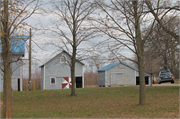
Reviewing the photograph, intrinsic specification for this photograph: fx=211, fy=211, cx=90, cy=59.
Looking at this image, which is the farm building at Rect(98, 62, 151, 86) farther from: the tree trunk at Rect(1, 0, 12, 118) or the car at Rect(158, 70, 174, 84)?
the tree trunk at Rect(1, 0, 12, 118)

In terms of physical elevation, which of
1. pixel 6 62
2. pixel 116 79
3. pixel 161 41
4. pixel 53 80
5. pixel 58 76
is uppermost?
pixel 161 41

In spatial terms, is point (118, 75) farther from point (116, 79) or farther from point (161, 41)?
point (161, 41)

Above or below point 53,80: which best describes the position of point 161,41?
above

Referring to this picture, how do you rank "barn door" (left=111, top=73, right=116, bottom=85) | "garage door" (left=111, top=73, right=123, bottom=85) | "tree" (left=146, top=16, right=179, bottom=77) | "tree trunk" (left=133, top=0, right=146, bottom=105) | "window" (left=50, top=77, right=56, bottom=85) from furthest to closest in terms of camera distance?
"garage door" (left=111, top=73, right=123, bottom=85), "barn door" (left=111, top=73, right=116, bottom=85), "window" (left=50, top=77, right=56, bottom=85), "tree" (left=146, top=16, right=179, bottom=77), "tree trunk" (left=133, top=0, right=146, bottom=105)

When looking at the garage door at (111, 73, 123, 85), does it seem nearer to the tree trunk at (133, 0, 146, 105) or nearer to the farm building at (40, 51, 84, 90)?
the farm building at (40, 51, 84, 90)

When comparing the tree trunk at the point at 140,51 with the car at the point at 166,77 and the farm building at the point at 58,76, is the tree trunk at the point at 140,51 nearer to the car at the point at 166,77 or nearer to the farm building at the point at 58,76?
the car at the point at 166,77

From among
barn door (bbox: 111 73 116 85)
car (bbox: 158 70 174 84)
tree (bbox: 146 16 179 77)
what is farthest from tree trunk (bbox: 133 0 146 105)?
barn door (bbox: 111 73 116 85)

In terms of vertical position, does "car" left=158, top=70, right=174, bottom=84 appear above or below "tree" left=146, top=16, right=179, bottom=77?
below

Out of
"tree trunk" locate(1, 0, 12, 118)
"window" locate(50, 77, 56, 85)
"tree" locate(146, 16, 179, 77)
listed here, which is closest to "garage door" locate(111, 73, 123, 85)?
"window" locate(50, 77, 56, 85)

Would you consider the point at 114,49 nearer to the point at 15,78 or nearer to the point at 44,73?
the point at 15,78

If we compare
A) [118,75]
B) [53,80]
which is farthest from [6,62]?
[118,75]

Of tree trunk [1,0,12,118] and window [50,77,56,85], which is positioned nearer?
tree trunk [1,0,12,118]

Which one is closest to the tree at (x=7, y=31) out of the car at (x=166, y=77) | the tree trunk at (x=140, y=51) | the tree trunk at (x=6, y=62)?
the tree trunk at (x=6, y=62)

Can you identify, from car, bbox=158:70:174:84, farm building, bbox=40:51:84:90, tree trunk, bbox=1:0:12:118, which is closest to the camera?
tree trunk, bbox=1:0:12:118
